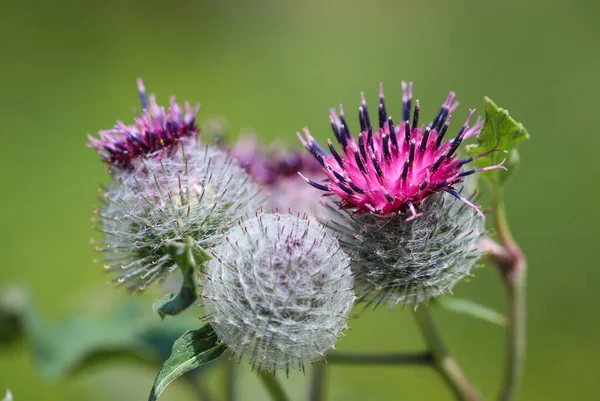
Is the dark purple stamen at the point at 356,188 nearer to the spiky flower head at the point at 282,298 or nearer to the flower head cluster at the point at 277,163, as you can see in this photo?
the spiky flower head at the point at 282,298

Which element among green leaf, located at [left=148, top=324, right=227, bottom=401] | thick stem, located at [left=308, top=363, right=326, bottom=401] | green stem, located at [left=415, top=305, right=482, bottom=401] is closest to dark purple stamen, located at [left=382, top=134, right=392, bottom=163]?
green stem, located at [left=415, top=305, right=482, bottom=401]

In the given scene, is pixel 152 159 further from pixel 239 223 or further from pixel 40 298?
pixel 40 298

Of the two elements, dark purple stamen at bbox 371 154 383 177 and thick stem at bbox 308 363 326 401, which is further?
thick stem at bbox 308 363 326 401

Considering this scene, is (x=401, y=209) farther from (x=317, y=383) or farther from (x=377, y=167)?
(x=317, y=383)

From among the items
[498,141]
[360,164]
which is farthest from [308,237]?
[498,141]

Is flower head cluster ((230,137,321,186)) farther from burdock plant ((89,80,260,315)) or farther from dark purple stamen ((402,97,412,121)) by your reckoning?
dark purple stamen ((402,97,412,121))

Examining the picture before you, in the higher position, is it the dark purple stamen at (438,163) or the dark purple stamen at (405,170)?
the dark purple stamen at (405,170)

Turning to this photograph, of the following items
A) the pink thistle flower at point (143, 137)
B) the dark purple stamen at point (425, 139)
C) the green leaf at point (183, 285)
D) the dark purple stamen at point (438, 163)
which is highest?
the pink thistle flower at point (143, 137)

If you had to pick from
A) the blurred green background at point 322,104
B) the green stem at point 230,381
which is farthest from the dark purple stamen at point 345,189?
the blurred green background at point 322,104
